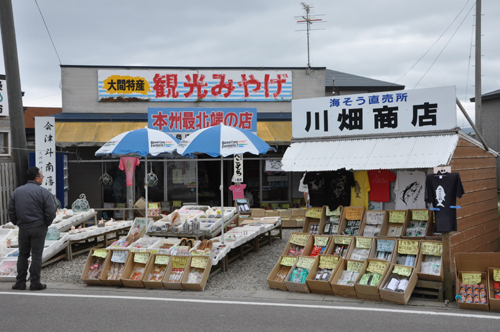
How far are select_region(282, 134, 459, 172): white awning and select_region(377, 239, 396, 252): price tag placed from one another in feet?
4.11

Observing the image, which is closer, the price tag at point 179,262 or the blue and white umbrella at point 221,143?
the price tag at point 179,262

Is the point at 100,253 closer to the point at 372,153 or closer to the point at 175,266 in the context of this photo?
the point at 175,266

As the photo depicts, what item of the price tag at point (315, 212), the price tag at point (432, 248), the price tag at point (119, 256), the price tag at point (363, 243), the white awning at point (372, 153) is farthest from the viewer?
the price tag at point (315, 212)

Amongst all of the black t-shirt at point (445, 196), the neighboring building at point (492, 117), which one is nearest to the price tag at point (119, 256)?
the black t-shirt at point (445, 196)

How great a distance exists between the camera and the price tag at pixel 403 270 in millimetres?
6812

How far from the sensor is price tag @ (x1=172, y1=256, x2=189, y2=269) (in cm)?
782

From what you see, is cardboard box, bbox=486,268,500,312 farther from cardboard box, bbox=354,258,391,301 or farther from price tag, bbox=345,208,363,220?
price tag, bbox=345,208,363,220

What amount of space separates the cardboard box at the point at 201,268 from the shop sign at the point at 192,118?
7.46 meters

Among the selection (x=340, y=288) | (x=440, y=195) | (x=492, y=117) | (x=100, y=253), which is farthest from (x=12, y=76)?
(x=492, y=117)

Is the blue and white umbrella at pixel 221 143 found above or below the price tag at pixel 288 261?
above

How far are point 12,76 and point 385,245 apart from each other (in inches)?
394

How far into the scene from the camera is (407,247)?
7219 mm

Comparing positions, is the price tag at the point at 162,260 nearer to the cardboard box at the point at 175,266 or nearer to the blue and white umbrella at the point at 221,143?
the cardboard box at the point at 175,266

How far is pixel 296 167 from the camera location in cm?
823
